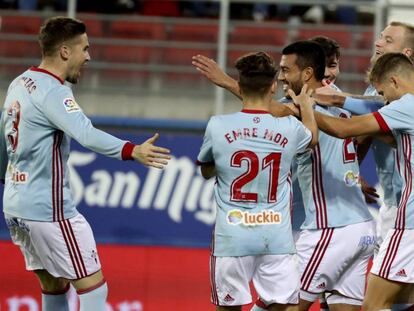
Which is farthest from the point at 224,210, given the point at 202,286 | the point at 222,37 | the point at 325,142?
the point at 222,37

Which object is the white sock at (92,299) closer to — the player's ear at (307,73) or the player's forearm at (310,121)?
the player's forearm at (310,121)

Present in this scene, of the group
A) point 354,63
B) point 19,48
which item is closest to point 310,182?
point 354,63

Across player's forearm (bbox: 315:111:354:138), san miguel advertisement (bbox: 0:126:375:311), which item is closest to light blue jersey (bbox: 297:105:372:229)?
player's forearm (bbox: 315:111:354:138)

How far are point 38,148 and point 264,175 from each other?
4.53 ft

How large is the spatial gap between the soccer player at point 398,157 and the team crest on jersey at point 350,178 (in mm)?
433

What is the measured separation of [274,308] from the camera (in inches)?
240

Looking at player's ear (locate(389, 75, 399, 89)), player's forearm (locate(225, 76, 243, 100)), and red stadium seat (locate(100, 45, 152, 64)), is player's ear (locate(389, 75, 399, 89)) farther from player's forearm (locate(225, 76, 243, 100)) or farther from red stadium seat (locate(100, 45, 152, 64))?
red stadium seat (locate(100, 45, 152, 64))

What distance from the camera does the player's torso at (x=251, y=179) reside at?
5.92m

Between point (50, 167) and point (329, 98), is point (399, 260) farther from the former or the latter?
point (50, 167)

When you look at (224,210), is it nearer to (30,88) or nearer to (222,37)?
(30,88)

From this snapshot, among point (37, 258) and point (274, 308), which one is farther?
point (37, 258)

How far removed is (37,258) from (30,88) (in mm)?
1045

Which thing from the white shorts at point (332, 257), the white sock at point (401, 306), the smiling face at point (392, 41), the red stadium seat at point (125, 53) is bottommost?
the white sock at point (401, 306)

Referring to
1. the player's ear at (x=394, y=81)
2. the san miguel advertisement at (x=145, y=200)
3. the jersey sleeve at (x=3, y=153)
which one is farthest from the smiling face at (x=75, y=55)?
the san miguel advertisement at (x=145, y=200)
